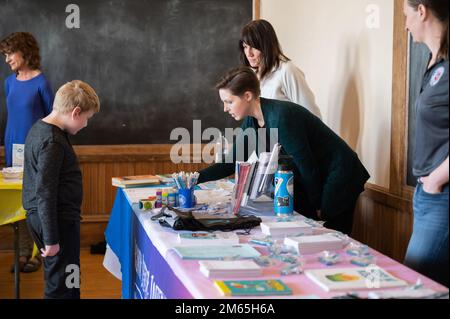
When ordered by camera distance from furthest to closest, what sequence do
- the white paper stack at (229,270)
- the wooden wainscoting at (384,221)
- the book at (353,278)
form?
the wooden wainscoting at (384,221), the white paper stack at (229,270), the book at (353,278)

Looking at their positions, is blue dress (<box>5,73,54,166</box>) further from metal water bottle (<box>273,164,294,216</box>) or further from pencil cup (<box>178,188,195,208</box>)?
metal water bottle (<box>273,164,294,216</box>)

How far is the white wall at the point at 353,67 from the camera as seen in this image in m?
3.18

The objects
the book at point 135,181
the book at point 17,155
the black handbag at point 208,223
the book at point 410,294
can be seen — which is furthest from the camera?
the book at point 17,155

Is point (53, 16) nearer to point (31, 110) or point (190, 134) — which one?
point (31, 110)

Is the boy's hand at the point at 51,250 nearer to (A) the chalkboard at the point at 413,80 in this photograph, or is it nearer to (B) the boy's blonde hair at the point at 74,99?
(B) the boy's blonde hair at the point at 74,99

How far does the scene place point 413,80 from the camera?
286 centimetres

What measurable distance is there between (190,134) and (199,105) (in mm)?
248

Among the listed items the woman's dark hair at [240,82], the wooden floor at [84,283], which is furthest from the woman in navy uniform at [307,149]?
the wooden floor at [84,283]

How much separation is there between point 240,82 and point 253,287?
127 centimetres

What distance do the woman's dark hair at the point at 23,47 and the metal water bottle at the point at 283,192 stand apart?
2.24 m

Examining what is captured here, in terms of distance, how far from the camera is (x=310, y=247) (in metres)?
2.01

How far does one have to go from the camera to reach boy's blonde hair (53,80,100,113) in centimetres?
269

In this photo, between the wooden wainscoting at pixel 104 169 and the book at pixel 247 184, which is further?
the wooden wainscoting at pixel 104 169

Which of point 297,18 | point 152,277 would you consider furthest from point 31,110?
point 152,277
